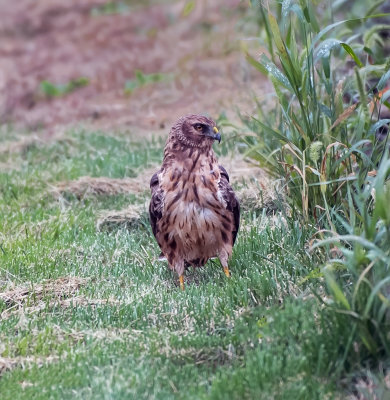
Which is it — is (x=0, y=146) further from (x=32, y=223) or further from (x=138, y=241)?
(x=138, y=241)

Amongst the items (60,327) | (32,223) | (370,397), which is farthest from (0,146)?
(370,397)

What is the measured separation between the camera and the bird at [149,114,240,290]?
4893mm

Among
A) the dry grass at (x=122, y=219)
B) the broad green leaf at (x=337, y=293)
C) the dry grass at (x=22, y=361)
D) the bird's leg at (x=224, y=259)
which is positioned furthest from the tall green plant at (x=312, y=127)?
the dry grass at (x=22, y=361)

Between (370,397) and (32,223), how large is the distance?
352 centimetres

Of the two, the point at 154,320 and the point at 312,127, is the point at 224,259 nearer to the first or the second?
the point at 154,320

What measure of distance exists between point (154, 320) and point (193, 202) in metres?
0.83

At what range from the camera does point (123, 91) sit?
11.3 m

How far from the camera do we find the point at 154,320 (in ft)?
14.4

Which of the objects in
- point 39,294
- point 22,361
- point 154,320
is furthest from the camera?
point 39,294

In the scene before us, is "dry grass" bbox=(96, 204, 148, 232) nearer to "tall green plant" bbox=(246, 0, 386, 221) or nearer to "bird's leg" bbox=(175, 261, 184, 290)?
"bird's leg" bbox=(175, 261, 184, 290)

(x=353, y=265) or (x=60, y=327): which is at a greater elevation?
(x=353, y=265)

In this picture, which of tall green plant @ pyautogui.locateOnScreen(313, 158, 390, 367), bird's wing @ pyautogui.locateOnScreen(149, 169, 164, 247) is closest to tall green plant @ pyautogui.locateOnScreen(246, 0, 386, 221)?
bird's wing @ pyautogui.locateOnScreen(149, 169, 164, 247)

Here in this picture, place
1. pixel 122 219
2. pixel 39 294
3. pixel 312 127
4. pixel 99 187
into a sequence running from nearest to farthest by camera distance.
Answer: pixel 39 294, pixel 312 127, pixel 122 219, pixel 99 187

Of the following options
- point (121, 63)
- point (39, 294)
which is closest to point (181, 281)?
point (39, 294)
